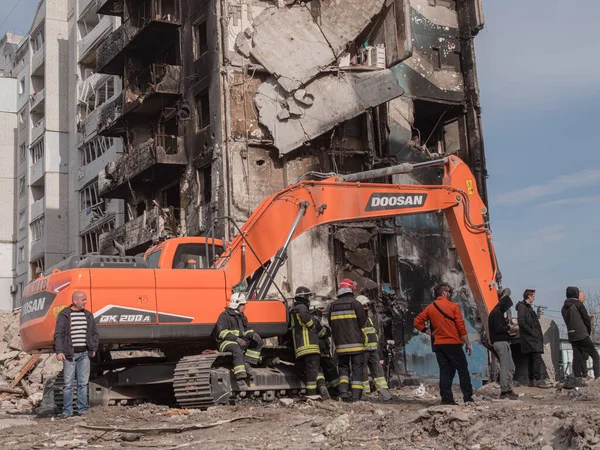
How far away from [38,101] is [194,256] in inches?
1622

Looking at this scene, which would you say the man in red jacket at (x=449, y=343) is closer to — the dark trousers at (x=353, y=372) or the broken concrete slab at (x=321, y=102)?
the dark trousers at (x=353, y=372)

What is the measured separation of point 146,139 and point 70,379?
2463 centimetres

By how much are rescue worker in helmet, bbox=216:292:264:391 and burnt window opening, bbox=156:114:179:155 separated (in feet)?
64.6

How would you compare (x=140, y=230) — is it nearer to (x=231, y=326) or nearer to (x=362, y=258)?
(x=362, y=258)

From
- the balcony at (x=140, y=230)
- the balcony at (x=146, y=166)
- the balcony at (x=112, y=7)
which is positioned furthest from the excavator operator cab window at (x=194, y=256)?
the balcony at (x=112, y=7)

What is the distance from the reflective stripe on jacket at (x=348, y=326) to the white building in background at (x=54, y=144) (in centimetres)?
2922

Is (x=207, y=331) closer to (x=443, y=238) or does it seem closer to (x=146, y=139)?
(x=443, y=238)

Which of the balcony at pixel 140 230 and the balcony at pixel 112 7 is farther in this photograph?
the balcony at pixel 112 7

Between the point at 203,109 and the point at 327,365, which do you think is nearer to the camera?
the point at 327,365

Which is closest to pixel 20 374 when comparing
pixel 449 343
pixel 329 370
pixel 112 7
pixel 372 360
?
pixel 329 370

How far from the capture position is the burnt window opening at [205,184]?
31670 millimetres

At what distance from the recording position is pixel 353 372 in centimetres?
1431

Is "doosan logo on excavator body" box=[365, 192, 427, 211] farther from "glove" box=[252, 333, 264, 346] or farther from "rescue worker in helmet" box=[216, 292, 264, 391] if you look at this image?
"glove" box=[252, 333, 264, 346]

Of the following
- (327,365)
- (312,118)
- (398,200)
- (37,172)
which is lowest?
(327,365)
